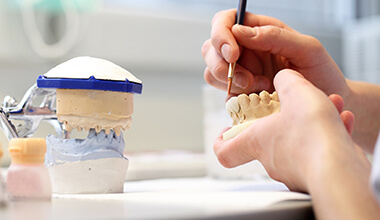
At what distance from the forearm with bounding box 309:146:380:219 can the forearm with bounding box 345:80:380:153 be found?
1.65 ft

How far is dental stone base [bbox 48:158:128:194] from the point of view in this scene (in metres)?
0.54

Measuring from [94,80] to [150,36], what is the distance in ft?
4.30

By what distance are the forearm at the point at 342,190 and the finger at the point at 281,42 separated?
1.17ft

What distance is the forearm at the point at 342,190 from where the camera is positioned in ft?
1.19

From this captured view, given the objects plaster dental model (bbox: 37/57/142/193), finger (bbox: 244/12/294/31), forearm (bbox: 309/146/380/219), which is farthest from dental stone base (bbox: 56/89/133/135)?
finger (bbox: 244/12/294/31)

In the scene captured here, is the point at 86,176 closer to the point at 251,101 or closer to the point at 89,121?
the point at 89,121

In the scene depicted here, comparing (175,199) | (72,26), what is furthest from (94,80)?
(72,26)

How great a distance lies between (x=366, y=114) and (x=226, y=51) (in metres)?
0.35

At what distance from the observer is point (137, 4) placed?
183 cm

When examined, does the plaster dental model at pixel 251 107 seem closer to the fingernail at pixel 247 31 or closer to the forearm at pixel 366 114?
the fingernail at pixel 247 31

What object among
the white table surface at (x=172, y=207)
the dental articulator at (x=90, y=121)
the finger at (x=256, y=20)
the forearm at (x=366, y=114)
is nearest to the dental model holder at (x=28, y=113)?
the dental articulator at (x=90, y=121)

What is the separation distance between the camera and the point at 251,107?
1.83ft

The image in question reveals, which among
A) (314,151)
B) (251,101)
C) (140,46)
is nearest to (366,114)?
(251,101)

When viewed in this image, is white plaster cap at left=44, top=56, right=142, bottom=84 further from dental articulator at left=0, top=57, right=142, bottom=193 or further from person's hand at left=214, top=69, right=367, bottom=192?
person's hand at left=214, top=69, right=367, bottom=192
